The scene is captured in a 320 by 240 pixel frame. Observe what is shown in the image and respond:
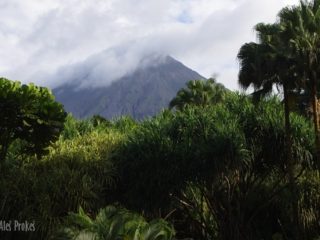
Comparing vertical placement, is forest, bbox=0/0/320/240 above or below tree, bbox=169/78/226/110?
below

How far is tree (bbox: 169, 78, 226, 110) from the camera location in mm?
43125

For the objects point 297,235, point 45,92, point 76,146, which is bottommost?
point 297,235

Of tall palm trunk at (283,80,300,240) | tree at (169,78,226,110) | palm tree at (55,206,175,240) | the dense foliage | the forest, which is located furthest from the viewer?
tree at (169,78,226,110)

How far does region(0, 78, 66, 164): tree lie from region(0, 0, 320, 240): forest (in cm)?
5

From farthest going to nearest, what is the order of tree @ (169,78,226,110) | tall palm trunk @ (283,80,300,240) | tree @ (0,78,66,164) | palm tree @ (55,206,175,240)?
1. tree @ (169,78,226,110)
2. tall palm trunk @ (283,80,300,240)
3. tree @ (0,78,66,164)
4. palm tree @ (55,206,175,240)

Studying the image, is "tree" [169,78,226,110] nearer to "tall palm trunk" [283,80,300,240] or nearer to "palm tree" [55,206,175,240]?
"tall palm trunk" [283,80,300,240]

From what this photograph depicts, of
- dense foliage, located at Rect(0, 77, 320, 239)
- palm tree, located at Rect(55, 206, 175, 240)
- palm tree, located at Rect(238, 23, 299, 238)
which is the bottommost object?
palm tree, located at Rect(55, 206, 175, 240)

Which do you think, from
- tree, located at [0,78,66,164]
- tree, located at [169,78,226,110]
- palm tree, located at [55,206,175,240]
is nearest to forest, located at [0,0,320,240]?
tree, located at [0,78,66,164]

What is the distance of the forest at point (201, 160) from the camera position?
77.8ft

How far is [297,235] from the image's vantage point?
26.3 metres

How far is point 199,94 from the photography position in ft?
142

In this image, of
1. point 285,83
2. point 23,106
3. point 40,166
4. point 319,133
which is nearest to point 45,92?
point 23,106

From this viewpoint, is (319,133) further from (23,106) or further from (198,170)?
(23,106)

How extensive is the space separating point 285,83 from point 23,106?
12.1 metres
